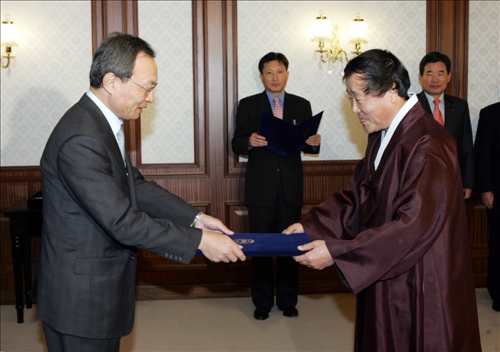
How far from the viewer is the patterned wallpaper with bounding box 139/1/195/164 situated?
5398 millimetres

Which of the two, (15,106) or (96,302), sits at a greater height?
(15,106)

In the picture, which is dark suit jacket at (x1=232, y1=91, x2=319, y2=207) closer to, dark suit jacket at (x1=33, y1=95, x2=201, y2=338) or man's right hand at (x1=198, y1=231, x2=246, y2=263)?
man's right hand at (x1=198, y1=231, x2=246, y2=263)

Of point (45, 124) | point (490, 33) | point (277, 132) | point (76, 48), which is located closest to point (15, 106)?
point (45, 124)

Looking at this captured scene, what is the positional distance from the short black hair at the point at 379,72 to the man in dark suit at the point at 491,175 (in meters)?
2.97

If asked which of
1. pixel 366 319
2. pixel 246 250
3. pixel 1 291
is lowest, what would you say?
pixel 1 291

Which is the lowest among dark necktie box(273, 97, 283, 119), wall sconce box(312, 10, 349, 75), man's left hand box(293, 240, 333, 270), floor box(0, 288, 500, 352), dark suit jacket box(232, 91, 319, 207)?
floor box(0, 288, 500, 352)

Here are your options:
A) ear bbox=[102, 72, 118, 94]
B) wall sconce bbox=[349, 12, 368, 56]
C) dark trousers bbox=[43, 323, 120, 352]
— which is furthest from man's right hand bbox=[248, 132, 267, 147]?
dark trousers bbox=[43, 323, 120, 352]

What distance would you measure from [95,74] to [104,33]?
307 centimetres

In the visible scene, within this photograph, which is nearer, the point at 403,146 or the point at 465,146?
the point at 403,146

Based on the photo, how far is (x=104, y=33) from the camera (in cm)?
535

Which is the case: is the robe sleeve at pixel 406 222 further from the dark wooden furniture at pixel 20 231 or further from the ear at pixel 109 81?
the dark wooden furniture at pixel 20 231

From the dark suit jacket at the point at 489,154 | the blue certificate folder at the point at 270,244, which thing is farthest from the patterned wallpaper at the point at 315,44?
the blue certificate folder at the point at 270,244

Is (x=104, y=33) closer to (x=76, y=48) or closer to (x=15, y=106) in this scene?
(x=76, y=48)

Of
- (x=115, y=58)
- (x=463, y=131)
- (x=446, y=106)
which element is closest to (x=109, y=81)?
(x=115, y=58)
